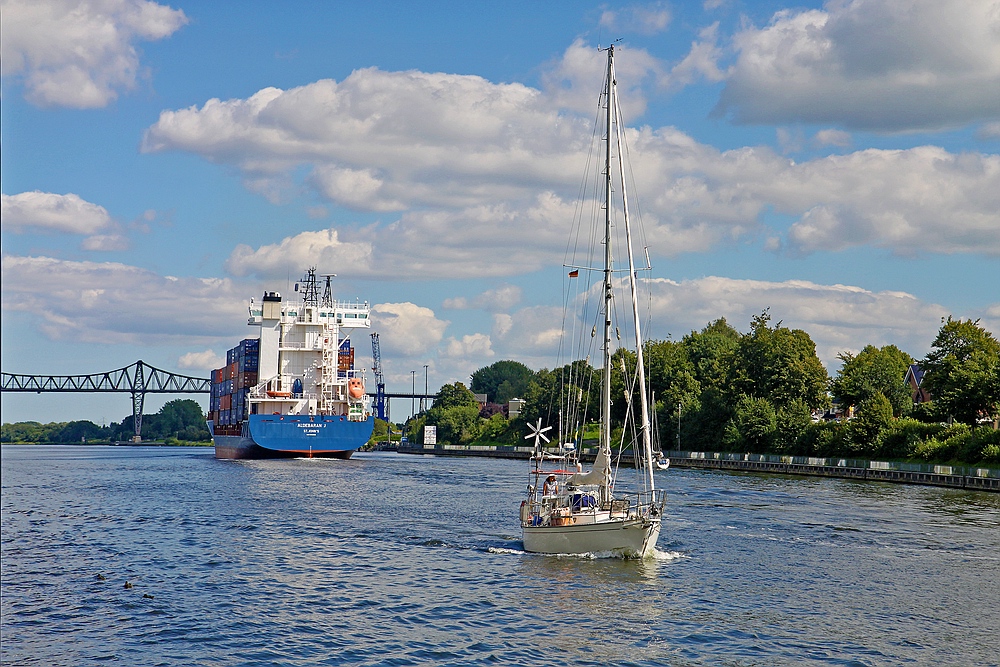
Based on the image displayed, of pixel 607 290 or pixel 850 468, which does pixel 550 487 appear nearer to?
pixel 607 290

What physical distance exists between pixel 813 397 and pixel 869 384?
14175 mm

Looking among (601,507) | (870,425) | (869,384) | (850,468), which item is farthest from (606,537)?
(869,384)

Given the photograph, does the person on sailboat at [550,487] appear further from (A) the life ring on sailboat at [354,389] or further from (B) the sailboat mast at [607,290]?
(A) the life ring on sailboat at [354,389]

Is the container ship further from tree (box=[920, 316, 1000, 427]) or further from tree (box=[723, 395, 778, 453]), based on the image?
tree (box=[920, 316, 1000, 427])

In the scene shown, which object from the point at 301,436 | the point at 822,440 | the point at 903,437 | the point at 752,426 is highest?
the point at 752,426

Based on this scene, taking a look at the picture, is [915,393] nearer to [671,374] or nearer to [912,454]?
[671,374]

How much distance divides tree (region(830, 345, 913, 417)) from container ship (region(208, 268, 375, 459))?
56.7 m

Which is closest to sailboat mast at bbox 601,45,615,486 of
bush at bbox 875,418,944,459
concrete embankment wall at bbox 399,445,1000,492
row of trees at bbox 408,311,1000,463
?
row of trees at bbox 408,311,1000,463

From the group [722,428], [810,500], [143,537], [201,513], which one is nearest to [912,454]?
[810,500]

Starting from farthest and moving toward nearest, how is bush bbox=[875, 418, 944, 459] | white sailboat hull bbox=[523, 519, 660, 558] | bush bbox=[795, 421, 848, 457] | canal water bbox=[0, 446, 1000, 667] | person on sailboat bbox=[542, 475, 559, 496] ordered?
bush bbox=[795, 421, 848, 457] < bush bbox=[875, 418, 944, 459] < person on sailboat bbox=[542, 475, 559, 496] < white sailboat hull bbox=[523, 519, 660, 558] < canal water bbox=[0, 446, 1000, 667]

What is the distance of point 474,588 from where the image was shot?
35.8m

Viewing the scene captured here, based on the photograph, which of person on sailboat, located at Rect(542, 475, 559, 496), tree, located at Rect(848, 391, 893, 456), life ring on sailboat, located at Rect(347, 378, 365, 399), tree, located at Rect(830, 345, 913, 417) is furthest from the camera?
life ring on sailboat, located at Rect(347, 378, 365, 399)

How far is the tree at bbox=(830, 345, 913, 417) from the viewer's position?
11781 cm

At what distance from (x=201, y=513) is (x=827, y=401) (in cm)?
9308
